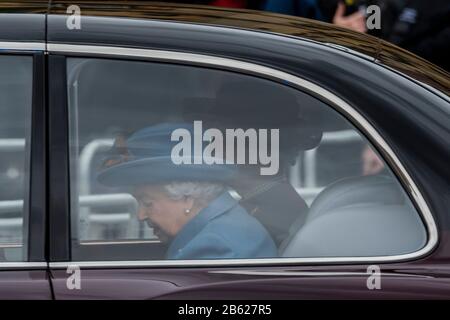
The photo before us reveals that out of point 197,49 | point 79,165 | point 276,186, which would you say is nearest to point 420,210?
point 276,186

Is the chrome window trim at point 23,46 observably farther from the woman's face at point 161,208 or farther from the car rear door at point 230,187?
the woman's face at point 161,208

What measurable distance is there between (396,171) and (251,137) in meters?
0.35

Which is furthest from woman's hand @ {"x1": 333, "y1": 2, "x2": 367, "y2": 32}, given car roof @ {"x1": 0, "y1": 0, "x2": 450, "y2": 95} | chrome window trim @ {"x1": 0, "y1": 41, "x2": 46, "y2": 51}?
chrome window trim @ {"x1": 0, "y1": 41, "x2": 46, "y2": 51}

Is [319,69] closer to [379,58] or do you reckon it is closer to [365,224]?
[379,58]

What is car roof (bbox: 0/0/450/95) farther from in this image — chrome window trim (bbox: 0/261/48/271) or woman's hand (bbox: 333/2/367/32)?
woman's hand (bbox: 333/2/367/32)

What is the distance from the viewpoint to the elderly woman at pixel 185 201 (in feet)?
8.69

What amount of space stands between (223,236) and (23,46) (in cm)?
65

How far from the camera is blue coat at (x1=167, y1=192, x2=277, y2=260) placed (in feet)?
8.63

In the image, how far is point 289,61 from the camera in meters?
2.62

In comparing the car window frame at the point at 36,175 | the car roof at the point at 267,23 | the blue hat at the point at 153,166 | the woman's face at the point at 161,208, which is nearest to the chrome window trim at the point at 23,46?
the car window frame at the point at 36,175

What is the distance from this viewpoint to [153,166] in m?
2.69

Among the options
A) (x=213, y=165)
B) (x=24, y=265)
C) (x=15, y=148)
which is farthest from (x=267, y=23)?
(x=24, y=265)
